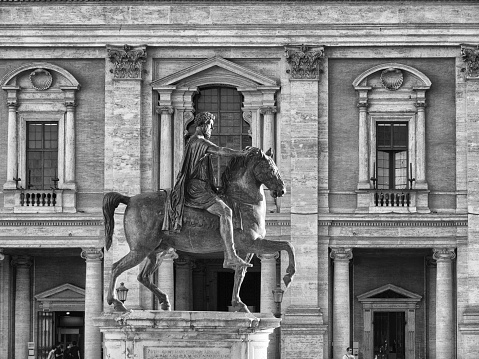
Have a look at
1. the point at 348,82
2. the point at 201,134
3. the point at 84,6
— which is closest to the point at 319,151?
the point at 348,82

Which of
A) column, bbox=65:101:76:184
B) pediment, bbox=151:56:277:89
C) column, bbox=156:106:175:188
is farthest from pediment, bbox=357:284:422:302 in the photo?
column, bbox=65:101:76:184

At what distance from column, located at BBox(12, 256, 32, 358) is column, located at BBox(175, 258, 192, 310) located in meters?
5.33

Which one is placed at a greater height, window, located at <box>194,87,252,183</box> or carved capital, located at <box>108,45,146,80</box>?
carved capital, located at <box>108,45,146,80</box>

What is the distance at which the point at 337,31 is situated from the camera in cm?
5112

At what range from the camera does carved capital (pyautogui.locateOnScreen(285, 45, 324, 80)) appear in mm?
50812

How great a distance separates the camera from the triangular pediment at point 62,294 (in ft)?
175

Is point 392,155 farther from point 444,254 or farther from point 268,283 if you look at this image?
point 268,283

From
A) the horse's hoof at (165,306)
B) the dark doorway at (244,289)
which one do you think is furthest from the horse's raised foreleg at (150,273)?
the dark doorway at (244,289)

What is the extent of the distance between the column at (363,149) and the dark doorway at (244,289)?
5564mm

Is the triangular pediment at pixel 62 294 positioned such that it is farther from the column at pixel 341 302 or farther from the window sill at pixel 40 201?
the column at pixel 341 302

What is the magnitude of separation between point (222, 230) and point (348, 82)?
2712 centimetres

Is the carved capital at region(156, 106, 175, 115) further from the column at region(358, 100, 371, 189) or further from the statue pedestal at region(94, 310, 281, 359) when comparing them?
the statue pedestal at region(94, 310, 281, 359)

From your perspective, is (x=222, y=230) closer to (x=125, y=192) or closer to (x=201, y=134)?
(x=201, y=134)

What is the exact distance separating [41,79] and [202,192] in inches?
1071
